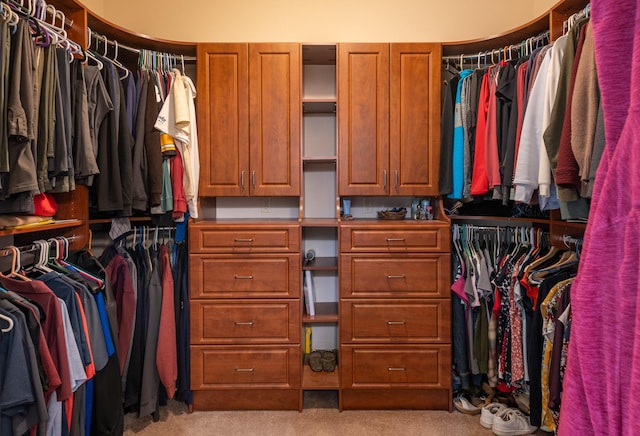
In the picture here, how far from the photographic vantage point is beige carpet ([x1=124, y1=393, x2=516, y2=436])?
81.6 inches

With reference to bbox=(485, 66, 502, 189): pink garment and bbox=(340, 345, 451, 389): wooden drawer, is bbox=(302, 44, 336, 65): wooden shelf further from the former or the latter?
bbox=(340, 345, 451, 389): wooden drawer

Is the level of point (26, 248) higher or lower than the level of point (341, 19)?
lower

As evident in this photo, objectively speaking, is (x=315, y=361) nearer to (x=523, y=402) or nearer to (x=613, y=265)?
(x=523, y=402)

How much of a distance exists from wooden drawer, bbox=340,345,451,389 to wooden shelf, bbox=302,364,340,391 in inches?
5.2

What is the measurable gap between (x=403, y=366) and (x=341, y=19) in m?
2.35

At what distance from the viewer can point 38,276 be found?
64.4 inches

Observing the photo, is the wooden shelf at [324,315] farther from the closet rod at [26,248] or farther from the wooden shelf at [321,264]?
the closet rod at [26,248]

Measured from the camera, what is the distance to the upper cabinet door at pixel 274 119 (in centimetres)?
232

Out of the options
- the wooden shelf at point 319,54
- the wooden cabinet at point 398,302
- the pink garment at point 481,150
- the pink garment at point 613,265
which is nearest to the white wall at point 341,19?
the wooden shelf at point 319,54

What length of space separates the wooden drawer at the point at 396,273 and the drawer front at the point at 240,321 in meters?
0.39

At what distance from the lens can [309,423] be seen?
84.7 inches

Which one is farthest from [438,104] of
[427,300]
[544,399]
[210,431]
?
[210,431]

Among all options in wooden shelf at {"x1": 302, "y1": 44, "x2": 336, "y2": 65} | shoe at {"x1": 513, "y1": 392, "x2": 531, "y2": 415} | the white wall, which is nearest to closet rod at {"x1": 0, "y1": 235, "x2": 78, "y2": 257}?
the white wall

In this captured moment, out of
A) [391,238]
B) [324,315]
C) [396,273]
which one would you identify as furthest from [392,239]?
[324,315]
